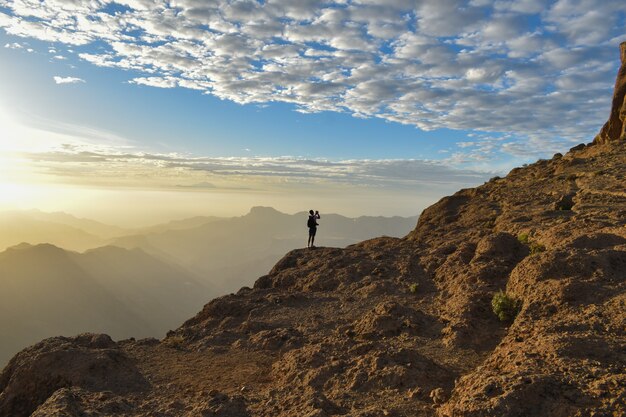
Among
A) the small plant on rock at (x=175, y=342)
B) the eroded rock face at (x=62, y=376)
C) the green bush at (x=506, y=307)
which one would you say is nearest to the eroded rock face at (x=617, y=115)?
the green bush at (x=506, y=307)

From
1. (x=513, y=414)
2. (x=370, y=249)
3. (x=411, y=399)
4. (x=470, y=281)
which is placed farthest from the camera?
(x=370, y=249)

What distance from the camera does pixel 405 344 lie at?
13227 mm

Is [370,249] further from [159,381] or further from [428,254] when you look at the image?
[159,381]

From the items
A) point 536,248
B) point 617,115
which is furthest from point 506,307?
point 617,115

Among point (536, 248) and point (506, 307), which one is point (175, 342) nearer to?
point (506, 307)

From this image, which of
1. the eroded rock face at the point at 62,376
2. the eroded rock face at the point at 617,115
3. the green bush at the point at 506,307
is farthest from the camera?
the eroded rock face at the point at 617,115

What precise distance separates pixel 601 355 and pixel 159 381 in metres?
12.5

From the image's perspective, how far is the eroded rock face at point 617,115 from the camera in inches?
1673

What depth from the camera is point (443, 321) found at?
14.5m

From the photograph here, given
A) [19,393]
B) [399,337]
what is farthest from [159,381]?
[399,337]

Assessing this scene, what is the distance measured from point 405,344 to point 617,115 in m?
45.4

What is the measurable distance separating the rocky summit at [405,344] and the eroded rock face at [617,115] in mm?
24126

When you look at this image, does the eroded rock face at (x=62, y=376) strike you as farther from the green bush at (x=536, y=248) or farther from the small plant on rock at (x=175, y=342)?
the green bush at (x=536, y=248)

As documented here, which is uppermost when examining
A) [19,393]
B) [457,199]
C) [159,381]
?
[457,199]
